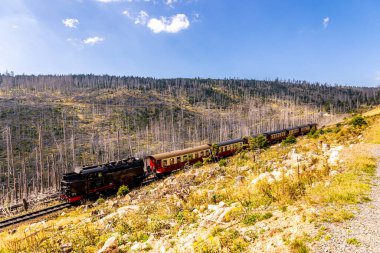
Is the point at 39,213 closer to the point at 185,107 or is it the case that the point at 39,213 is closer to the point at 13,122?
the point at 13,122

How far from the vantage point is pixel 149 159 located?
106 ft

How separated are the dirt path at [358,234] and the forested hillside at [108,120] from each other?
4540 cm

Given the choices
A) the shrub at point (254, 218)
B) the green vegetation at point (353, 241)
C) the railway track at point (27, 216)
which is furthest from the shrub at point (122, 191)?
the green vegetation at point (353, 241)

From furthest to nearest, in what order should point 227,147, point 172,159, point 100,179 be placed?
point 227,147 → point 172,159 → point 100,179

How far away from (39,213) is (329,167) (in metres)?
25.4

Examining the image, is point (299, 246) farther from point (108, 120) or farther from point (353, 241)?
point (108, 120)

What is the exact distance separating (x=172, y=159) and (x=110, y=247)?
21776mm

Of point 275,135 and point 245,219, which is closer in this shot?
point 245,219

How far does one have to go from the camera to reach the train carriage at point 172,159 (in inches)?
1209

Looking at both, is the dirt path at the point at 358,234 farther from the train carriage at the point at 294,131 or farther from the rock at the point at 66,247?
the train carriage at the point at 294,131

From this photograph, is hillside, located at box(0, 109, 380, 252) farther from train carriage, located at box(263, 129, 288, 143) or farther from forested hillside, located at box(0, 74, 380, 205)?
forested hillside, located at box(0, 74, 380, 205)

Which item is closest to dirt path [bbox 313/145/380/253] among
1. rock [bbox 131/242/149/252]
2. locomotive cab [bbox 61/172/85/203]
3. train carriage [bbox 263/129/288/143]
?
rock [bbox 131/242/149/252]

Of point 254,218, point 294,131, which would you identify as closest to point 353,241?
A: point 254,218

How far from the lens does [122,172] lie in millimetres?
28469
